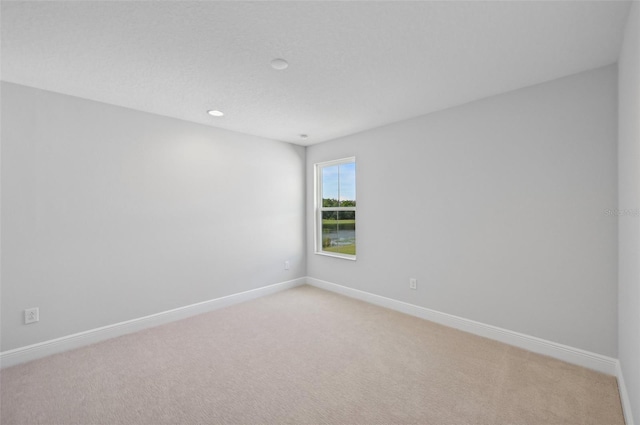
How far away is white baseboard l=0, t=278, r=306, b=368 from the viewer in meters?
2.41

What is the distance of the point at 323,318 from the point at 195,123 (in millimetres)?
2960

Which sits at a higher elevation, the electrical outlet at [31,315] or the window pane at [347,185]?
the window pane at [347,185]

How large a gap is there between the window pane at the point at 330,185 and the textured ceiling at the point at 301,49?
1.70 m

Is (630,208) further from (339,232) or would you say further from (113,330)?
(113,330)

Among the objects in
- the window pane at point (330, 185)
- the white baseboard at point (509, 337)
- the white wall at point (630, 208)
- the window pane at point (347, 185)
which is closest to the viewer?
the white wall at point (630, 208)

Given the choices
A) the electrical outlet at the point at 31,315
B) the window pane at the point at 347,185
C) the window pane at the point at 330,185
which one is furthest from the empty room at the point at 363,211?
the window pane at the point at 330,185

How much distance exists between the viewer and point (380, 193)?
12.4 ft

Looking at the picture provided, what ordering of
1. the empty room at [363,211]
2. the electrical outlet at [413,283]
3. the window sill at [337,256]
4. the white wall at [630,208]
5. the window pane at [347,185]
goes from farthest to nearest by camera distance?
1. the window pane at [347,185]
2. the window sill at [337,256]
3. the electrical outlet at [413,283]
4. the empty room at [363,211]
5. the white wall at [630,208]

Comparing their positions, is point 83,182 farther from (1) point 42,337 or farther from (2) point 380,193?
(2) point 380,193

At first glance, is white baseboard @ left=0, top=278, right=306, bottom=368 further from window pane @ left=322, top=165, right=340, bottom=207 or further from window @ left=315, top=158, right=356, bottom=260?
window pane @ left=322, top=165, right=340, bottom=207

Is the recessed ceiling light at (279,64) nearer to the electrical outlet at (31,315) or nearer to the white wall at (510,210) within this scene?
the white wall at (510,210)

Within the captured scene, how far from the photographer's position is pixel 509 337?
105 inches

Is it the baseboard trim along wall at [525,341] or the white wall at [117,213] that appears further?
the white wall at [117,213]

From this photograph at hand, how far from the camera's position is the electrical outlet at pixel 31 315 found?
246 cm
